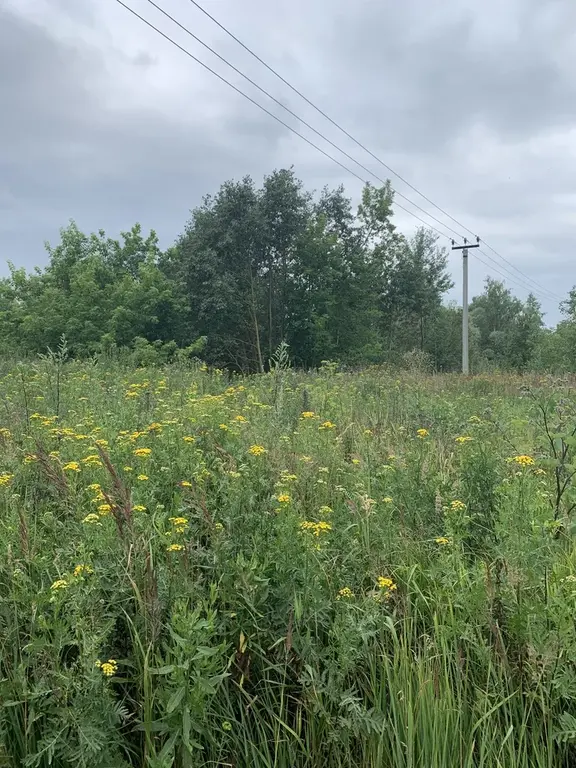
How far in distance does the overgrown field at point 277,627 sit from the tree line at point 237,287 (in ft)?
58.4

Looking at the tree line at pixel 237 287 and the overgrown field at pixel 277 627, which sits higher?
the tree line at pixel 237 287

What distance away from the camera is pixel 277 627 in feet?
6.25

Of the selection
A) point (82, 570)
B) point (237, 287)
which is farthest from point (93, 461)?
point (237, 287)

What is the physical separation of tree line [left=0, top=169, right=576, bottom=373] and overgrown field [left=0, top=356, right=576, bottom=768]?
17.8 m

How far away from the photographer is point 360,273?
96.5 ft

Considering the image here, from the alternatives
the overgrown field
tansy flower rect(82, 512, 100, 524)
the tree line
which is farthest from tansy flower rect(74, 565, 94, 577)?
the tree line

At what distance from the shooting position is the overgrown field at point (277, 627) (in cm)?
158

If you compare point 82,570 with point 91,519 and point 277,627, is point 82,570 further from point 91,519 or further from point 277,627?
point 277,627

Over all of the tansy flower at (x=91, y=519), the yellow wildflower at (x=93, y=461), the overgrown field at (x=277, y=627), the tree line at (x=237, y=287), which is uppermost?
the tree line at (x=237, y=287)

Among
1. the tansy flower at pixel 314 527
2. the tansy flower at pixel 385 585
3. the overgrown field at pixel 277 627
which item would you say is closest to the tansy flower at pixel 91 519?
the overgrown field at pixel 277 627

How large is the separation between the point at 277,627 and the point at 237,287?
944 inches

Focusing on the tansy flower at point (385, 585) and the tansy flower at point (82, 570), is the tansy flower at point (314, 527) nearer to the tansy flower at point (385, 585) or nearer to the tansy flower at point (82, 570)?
the tansy flower at point (385, 585)

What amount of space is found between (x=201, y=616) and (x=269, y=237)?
24769 millimetres

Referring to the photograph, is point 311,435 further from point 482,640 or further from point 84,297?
point 84,297
